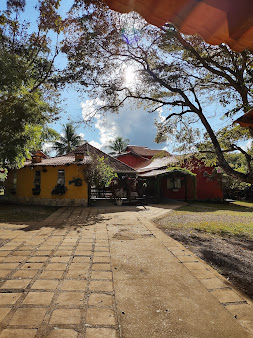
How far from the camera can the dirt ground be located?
325 cm

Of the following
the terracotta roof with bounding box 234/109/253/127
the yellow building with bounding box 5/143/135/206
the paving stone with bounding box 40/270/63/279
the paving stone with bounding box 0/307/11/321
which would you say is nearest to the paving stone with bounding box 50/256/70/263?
the paving stone with bounding box 40/270/63/279

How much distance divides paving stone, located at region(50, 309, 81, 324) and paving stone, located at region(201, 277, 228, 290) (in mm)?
1712

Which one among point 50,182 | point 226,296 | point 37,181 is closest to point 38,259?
point 226,296

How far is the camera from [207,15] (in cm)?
132

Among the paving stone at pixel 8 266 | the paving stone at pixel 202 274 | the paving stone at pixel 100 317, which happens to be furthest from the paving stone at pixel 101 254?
the paving stone at pixel 100 317

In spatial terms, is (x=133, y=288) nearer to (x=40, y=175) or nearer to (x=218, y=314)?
(x=218, y=314)

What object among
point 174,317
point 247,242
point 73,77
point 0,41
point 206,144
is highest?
point 0,41

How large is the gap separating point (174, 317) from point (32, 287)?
5.79 feet

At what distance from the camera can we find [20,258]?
11.9 feet

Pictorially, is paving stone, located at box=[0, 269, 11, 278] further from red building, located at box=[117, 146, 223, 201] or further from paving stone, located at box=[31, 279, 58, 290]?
red building, located at box=[117, 146, 223, 201]

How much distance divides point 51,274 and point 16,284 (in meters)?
0.47

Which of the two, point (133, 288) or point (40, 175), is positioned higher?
point (40, 175)

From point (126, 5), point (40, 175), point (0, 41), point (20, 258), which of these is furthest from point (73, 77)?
point (126, 5)

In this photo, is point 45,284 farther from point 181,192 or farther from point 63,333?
point 181,192
